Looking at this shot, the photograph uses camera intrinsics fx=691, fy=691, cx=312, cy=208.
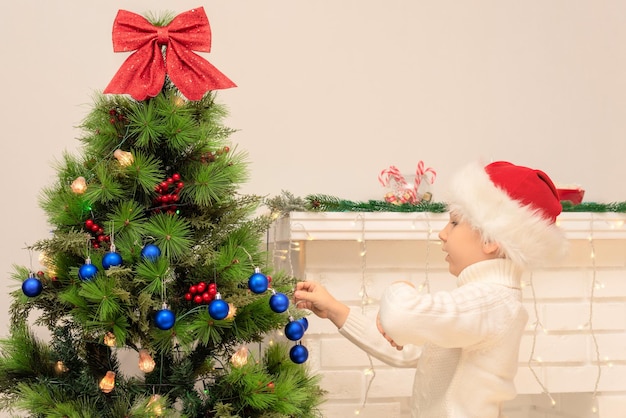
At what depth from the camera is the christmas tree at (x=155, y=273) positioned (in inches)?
44.7

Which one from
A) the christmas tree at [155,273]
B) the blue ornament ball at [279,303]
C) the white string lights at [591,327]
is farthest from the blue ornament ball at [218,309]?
the white string lights at [591,327]

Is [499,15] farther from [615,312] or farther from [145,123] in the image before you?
[145,123]

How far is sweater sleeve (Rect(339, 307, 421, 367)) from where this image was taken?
1587 millimetres

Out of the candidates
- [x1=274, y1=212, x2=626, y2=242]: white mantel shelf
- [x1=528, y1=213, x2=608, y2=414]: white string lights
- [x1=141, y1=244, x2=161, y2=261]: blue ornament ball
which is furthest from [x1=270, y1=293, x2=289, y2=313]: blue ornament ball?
[x1=528, y1=213, x2=608, y2=414]: white string lights

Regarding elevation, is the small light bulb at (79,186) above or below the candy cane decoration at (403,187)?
above

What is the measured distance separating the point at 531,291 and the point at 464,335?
78cm

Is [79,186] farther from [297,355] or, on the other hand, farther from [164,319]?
[297,355]

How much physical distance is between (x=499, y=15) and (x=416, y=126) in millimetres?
481

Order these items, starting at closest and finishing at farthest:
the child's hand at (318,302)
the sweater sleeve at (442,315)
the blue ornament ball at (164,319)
Result: the blue ornament ball at (164,319) < the sweater sleeve at (442,315) < the child's hand at (318,302)

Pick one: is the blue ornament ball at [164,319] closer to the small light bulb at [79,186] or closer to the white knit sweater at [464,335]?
the small light bulb at [79,186]

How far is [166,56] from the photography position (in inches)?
49.9

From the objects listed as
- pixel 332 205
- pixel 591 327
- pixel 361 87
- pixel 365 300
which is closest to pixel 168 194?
pixel 332 205

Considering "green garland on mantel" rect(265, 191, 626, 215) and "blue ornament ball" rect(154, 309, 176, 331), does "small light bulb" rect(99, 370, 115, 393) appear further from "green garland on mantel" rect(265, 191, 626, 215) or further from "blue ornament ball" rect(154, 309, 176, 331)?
"green garland on mantel" rect(265, 191, 626, 215)

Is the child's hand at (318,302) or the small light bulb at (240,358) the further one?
the child's hand at (318,302)
